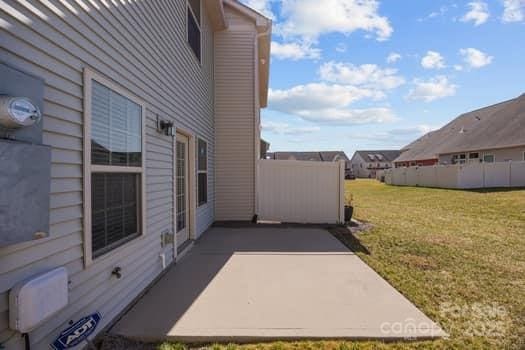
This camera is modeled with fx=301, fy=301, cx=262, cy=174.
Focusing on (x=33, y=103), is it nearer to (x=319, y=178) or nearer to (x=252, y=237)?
(x=252, y=237)

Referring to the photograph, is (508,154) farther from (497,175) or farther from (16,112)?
(16,112)

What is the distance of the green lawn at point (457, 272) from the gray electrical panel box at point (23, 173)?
4.78 ft

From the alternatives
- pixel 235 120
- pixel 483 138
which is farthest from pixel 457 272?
pixel 483 138

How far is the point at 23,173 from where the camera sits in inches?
64.1

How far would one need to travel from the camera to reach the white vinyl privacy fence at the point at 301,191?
8.20m

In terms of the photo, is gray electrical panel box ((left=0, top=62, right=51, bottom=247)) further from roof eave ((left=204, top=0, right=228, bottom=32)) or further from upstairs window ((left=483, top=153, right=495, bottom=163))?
upstairs window ((left=483, top=153, right=495, bottom=163))

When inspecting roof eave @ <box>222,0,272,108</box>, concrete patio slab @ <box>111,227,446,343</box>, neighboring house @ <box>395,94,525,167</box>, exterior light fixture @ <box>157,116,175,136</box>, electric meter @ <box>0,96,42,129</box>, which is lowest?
concrete patio slab @ <box>111,227,446,343</box>

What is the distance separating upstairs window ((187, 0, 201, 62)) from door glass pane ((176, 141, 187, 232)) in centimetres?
209

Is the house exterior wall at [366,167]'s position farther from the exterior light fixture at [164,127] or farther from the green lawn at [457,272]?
the exterior light fixture at [164,127]

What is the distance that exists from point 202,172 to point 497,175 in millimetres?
17418

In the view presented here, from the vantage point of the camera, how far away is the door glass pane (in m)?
5.29

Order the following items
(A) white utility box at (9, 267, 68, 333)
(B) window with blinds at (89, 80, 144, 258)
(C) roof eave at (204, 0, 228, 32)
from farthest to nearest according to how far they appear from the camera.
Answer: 1. (C) roof eave at (204, 0, 228, 32)
2. (B) window with blinds at (89, 80, 144, 258)
3. (A) white utility box at (9, 267, 68, 333)

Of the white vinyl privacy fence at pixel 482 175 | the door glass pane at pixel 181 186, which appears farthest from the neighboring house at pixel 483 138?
the door glass pane at pixel 181 186

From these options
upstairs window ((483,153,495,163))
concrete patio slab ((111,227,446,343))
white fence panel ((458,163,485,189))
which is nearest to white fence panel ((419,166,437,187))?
white fence panel ((458,163,485,189))
